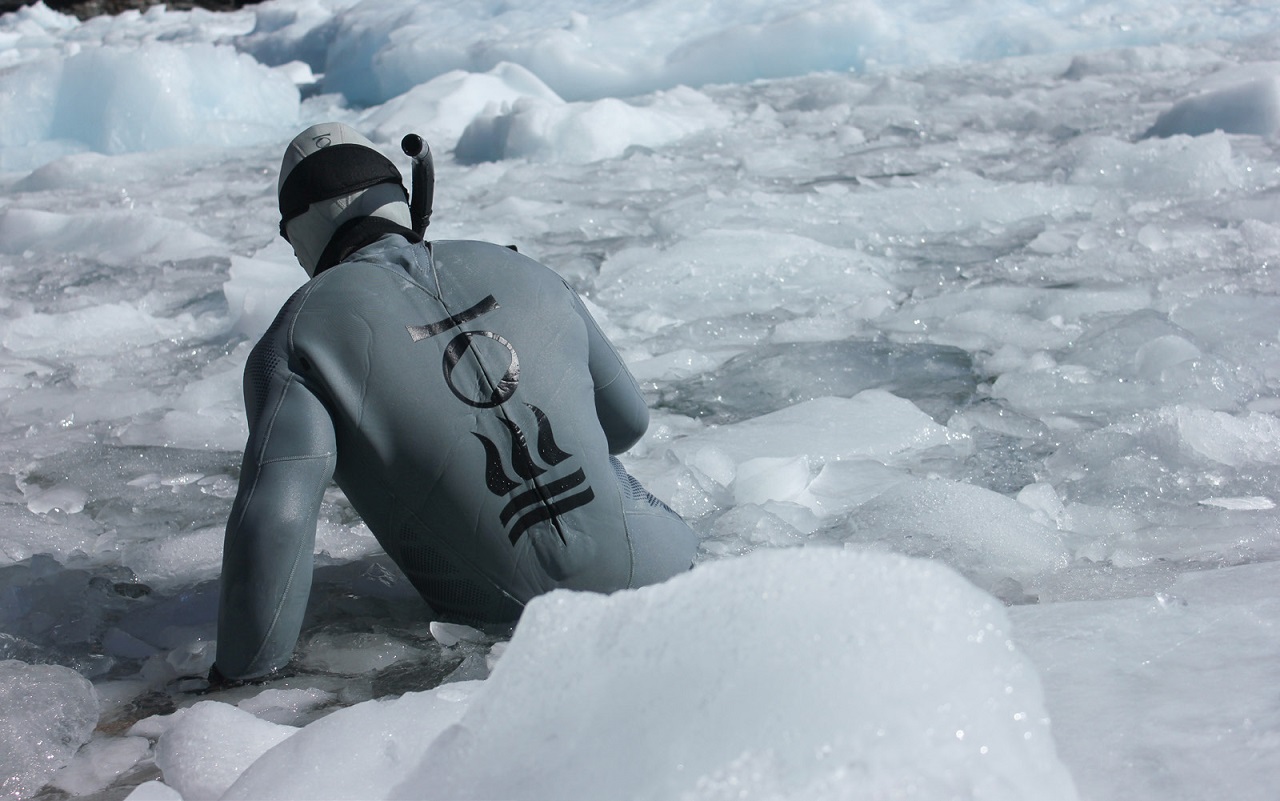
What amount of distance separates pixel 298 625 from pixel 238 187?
5240mm

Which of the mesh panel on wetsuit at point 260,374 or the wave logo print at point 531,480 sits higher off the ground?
the mesh panel on wetsuit at point 260,374

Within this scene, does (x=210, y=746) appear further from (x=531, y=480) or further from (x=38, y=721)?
(x=531, y=480)

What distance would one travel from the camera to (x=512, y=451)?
1.88 meters

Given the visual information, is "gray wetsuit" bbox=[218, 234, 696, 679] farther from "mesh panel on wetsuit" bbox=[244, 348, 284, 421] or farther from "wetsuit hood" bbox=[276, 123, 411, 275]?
"wetsuit hood" bbox=[276, 123, 411, 275]

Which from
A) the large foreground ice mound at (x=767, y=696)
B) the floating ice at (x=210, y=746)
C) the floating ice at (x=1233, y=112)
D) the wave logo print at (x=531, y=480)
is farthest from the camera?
the floating ice at (x=1233, y=112)

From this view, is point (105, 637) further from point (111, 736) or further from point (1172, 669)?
point (1172, 669)

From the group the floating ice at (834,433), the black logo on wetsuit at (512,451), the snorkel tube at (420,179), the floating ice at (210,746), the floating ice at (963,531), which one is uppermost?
the snorkel tube at (420,179)

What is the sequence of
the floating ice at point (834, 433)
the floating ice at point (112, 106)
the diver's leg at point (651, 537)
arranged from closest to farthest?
1. the diver's leg at point (651, 537)
2. the floating ice at point (834, 433)
3. the floating ice at point (112, 106)

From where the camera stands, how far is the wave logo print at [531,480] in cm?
188

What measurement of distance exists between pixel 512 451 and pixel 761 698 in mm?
922

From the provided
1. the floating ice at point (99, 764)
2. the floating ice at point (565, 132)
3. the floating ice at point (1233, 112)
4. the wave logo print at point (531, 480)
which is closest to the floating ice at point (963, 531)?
the wave logo print at point (531, 480)

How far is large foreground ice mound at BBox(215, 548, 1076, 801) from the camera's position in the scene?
985mm

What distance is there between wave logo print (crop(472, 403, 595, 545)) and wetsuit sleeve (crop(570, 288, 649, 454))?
6.3 inches

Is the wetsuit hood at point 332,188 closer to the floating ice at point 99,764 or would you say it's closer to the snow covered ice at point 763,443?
the snow covered ice at point 763,443
